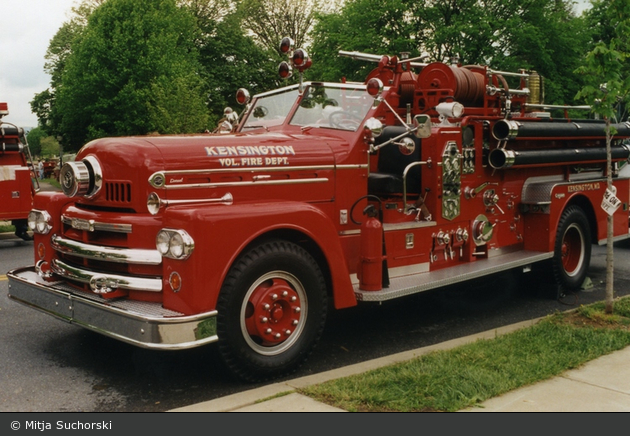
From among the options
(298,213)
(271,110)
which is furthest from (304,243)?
(271,110)

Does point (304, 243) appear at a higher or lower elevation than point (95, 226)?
lower

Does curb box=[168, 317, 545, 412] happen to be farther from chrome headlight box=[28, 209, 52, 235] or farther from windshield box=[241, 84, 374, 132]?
chrome headlight box=[28, 209, 52, 235]

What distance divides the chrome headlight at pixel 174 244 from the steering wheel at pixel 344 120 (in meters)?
2.23

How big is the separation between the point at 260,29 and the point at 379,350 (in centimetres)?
3958

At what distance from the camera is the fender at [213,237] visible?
4.28m

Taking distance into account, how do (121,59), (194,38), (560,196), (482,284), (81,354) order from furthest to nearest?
1. (194,38)
2. (121,59)
3. (482,284)
4. (560,196)
5. (81,354)

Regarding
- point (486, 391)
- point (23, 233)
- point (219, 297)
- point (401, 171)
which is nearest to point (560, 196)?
point (401, 171)

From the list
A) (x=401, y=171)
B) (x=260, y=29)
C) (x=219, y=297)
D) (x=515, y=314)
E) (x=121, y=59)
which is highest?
(x=260, y=29)

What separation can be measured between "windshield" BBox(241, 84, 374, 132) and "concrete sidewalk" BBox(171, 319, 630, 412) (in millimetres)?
2308

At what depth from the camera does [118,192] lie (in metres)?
4.88

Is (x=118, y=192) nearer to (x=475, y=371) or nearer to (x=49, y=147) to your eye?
(x=475, y=371)

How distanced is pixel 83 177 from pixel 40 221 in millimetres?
904

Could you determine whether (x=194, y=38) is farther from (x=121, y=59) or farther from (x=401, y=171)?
(x=401, y=171)

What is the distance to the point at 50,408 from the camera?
4.38 meters
